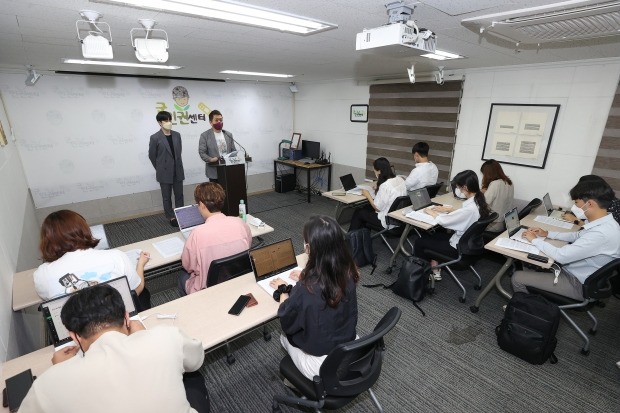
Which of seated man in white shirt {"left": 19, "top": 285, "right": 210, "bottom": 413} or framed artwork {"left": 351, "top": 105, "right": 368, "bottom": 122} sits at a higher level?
framed artwork {"left": 351, "top": 105, "right": 368, "bottom": 122}

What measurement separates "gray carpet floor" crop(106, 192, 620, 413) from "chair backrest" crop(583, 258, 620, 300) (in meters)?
0.60

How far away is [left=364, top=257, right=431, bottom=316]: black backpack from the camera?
9.95 ft

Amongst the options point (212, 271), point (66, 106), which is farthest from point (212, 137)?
point (212, 271)

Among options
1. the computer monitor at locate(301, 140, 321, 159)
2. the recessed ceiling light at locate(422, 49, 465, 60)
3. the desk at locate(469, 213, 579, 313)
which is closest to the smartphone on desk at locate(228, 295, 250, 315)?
the desk at locate(469, 213, 579, 313)

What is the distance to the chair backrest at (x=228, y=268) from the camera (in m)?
2.04

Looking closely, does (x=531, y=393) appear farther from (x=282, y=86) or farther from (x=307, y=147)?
(x=282, y=86)

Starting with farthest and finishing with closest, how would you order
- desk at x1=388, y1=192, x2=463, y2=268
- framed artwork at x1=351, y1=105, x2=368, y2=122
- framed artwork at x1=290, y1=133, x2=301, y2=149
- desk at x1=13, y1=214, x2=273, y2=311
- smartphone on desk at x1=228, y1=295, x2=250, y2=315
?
framed artwork at x1=290, y1=133, x2=301, y2=149 < framed artwork at x1=351, y1=105, x2=368, y2=122 < desk at x1=388, y1=192, x2=463, y2=268 < desk at x1=13, y1=214, x2=273, y2=311 < smartphone on desk at x1=228, y1=295, x2=250, y2=315

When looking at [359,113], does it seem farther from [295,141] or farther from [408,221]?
[408,221]

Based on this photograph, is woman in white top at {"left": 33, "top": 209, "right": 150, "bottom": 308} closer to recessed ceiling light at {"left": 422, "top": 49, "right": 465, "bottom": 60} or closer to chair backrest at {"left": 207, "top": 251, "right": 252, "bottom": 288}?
chair backrest at {"left": 207, "top": 251, "right": 252, "bottom": 288}

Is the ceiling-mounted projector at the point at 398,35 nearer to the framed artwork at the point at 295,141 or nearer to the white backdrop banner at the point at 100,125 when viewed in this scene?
the white backdrop banner at the point at 100,125

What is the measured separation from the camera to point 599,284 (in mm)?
2221

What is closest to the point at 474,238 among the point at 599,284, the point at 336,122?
the point at 599,284

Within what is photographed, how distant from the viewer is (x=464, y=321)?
9.35ft

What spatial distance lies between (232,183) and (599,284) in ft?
14.2
